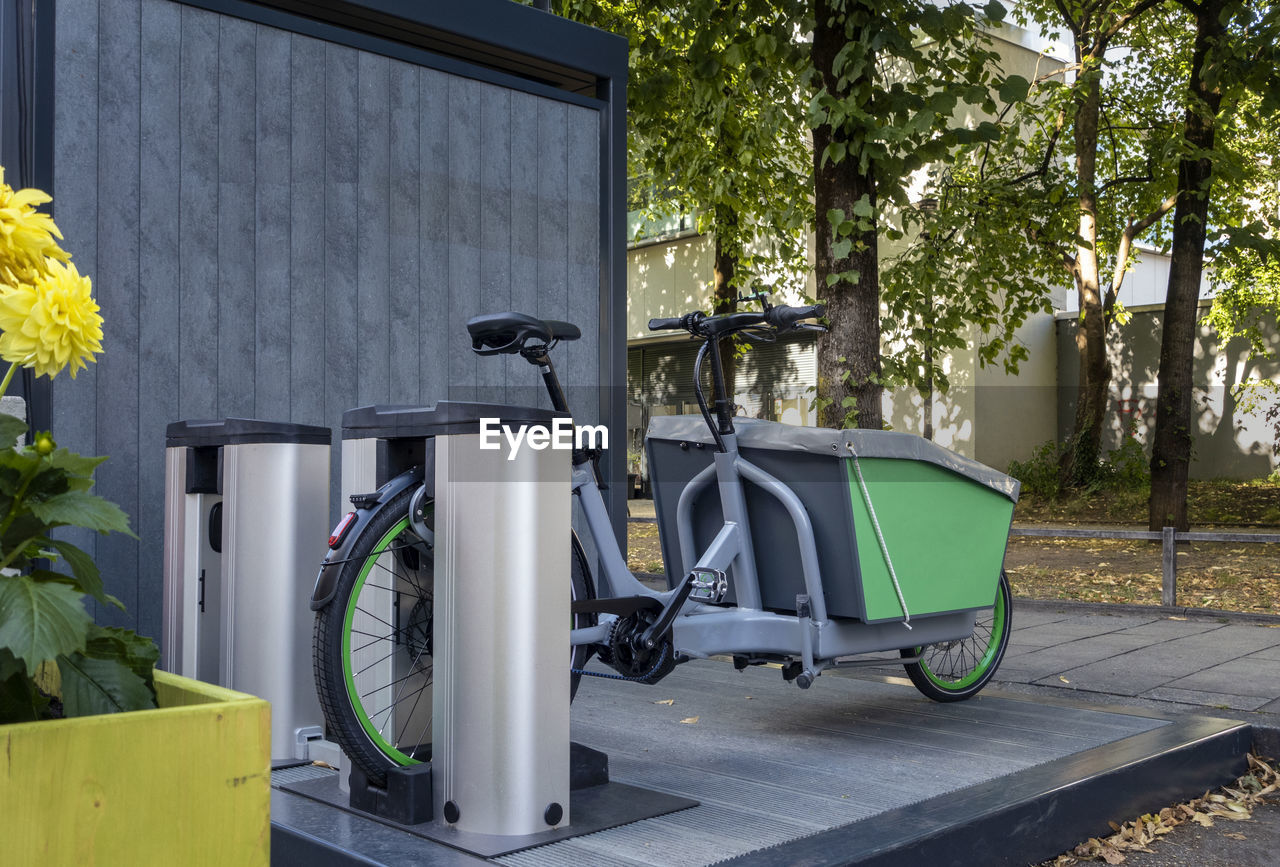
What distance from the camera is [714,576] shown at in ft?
13.3

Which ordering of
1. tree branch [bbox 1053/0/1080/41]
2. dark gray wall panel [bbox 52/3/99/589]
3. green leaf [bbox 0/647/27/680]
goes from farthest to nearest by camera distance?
tree branch [bbox 1053/0/1080/41], dark gray wall panel [bbox 52/3/99/589], green leaf [bbox 0/647/27/680]

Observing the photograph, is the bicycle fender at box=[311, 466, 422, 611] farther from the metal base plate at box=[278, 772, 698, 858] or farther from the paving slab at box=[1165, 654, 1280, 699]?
the paving slab at box=[1165, 654, 1280, 699]

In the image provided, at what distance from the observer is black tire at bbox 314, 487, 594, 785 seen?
295cm

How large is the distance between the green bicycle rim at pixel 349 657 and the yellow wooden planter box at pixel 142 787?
124 centimetres

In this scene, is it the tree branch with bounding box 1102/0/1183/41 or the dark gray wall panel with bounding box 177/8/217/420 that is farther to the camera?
the tree branch with bounding box 1102/0/1183/41

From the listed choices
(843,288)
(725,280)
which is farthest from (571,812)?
(725,280)

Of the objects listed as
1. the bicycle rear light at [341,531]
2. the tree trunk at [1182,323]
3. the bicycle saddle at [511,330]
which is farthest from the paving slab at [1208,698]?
the tree trunk at [1182,323]

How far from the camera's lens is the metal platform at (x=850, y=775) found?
113 inches

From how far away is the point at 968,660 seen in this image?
17.0ft

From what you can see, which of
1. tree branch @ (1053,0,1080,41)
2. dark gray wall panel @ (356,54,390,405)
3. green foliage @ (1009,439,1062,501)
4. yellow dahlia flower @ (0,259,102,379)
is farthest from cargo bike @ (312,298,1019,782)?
green foliage @ (1009,439,1062,501)

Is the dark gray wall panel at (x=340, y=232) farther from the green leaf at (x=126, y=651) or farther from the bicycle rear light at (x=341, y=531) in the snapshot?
the green leaf at (x=126, y=651)

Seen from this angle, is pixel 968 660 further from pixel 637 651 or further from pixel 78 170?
pixel 78 170

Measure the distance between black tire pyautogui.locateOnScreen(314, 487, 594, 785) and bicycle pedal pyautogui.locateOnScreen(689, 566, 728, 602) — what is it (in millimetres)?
1007

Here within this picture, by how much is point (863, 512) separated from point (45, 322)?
299 centimetres
